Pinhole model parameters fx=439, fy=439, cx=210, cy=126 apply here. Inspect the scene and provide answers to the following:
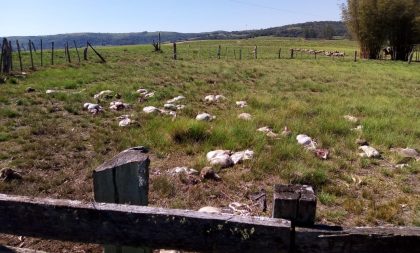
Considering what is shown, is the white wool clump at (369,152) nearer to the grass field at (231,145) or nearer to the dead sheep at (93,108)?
the grass field at (231,145)

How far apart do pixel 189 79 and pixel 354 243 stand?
15.9m

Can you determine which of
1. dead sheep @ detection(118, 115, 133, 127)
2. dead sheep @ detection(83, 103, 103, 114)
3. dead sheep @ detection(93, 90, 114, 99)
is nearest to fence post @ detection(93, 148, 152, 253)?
dead sheep @ detection(118, 115, 133, 127)

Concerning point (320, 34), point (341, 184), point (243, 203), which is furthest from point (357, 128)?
point (320, 34)

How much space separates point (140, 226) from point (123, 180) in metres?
0.40

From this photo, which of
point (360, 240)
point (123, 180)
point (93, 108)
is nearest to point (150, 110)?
point (93, 108)

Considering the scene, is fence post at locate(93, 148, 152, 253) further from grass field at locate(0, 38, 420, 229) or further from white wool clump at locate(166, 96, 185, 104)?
white wool clump at locate(166, 96, 185, 104)

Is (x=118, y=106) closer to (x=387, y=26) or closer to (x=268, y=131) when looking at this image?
(x=268, y=131)

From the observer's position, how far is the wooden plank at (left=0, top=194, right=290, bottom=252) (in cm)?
262

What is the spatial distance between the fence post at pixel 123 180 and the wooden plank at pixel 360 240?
1109 mm

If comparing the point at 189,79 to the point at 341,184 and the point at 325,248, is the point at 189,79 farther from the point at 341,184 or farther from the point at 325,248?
the point at 325,248

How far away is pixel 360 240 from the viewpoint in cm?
255

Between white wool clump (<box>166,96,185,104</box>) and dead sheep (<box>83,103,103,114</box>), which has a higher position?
white wool clump (<box>166,96,185,104</box>)

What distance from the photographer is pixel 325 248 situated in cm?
258

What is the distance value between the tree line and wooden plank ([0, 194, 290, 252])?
47.6 meters
